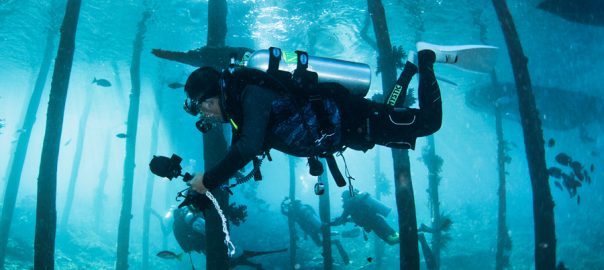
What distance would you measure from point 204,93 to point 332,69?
1.43 m

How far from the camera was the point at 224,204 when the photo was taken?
7344 mm

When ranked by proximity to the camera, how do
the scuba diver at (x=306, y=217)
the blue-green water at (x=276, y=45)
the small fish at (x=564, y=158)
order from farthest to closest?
the blue-green water at (x=276, y=45) → the scuba diver at (x=306, y=217) → the small fish at (x=564, y=158)

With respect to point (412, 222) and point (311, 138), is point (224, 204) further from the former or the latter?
point (311, 138)

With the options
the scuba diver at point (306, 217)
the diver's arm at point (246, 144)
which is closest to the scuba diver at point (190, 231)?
the scuba diver at point (306, 217)

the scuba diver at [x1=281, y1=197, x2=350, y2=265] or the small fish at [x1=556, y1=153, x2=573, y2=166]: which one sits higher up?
the small fish at [x1=556, y1=153, x2=573, y2=166]

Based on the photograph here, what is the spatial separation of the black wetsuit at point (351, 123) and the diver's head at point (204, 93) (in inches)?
14.9

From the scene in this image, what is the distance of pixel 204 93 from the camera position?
312 centimetres

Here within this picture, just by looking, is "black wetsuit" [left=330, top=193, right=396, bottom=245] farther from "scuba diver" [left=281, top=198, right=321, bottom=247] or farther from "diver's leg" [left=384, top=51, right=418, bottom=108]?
"diver's leg" [left=384, top=51, right=418, bottom=108]

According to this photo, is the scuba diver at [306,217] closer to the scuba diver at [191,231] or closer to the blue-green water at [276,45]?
the blue-green water at [276,45]

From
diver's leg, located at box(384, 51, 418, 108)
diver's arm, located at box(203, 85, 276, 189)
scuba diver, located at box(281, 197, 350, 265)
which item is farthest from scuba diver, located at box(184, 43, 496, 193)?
scuba diver, located at box(281, 197, 350, 265)

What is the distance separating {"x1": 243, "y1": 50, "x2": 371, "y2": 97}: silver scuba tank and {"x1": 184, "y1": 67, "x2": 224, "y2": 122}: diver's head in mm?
494

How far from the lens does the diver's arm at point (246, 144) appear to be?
2.69 meters

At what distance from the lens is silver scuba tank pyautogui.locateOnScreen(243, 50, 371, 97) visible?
348 cm

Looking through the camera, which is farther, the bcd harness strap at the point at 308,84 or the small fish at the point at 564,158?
the small fish at the point at 564,158
